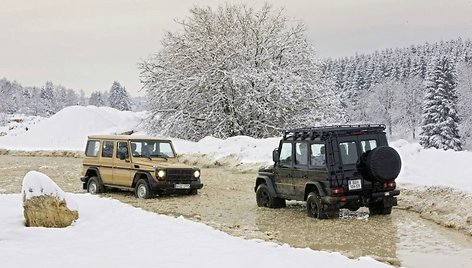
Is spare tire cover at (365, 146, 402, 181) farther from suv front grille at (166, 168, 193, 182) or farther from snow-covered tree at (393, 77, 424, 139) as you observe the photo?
snow-covered tree at (393, 77, 424, 139)

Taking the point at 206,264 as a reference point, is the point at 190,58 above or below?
above

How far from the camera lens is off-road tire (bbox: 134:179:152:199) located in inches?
678

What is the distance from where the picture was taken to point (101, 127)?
5631cm

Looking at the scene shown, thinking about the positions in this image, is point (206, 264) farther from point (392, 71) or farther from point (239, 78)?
point (392, 71)

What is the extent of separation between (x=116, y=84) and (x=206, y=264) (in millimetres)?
134739

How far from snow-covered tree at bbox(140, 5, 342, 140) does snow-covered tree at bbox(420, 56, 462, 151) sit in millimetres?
28384

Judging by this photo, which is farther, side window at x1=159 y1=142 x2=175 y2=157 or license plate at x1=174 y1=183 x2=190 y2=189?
side window at x1=159 y1=142 x2=175 y2=157

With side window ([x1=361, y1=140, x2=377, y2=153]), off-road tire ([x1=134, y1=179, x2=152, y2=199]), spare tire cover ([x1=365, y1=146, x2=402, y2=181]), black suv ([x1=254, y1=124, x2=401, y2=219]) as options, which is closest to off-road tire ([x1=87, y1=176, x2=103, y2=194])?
off-road tire ([x1=134, y1=179, x2=152, y2=199])

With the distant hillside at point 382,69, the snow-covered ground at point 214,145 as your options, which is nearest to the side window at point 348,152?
the snow-covered ground at point 214,145

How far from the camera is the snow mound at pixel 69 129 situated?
4989 cm

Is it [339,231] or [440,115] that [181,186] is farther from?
[440,115]

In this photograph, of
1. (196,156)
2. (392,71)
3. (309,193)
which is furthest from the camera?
(392,71)

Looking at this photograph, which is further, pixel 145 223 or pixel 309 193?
pixel 309 193

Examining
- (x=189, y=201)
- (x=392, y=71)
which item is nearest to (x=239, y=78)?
(x=189, y=201)
